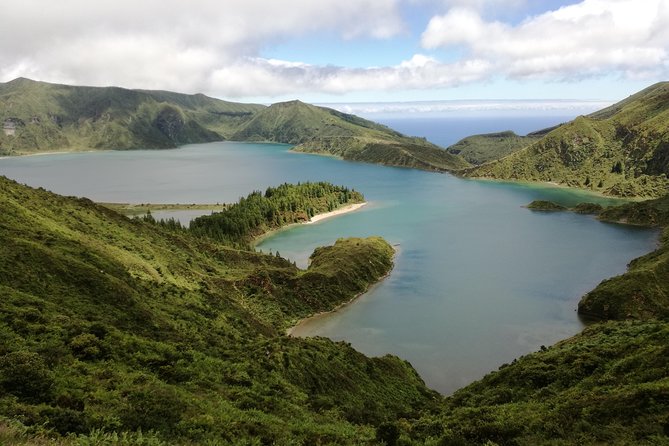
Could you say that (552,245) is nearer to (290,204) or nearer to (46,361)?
(290,204)

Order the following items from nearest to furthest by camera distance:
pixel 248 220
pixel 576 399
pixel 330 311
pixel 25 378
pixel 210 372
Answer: pixel 25 378 → pixel 576 399 → pixel 210 372 → pixel 330 311 → pixel 248 220

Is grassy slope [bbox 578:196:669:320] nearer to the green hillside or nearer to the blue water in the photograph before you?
the green hillside

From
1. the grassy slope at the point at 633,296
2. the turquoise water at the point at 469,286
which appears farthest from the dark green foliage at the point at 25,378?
the grassy slope at the point at 633,296

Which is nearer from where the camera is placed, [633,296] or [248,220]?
[633,296]

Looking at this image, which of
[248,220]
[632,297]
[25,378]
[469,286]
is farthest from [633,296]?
[248,220]

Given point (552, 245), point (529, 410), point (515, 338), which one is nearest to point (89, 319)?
point (529, 410)

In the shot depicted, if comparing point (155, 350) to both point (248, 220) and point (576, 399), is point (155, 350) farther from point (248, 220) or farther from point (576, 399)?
point (248, 220)

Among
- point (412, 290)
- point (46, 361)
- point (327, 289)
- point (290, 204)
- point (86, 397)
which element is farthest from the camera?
point (290, 204)

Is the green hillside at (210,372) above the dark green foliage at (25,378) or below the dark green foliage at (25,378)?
below

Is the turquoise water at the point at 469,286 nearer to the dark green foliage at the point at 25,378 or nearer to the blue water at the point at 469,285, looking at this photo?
the blue water at the point at 469,285
